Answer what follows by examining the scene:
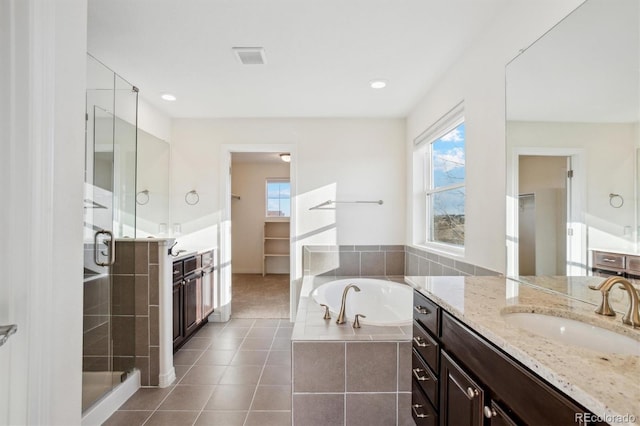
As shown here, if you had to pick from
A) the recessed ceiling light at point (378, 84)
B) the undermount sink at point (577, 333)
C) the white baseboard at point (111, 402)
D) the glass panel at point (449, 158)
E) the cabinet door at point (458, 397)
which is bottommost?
the white baseboard at point (111, 402)

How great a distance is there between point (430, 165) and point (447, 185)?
541 mm

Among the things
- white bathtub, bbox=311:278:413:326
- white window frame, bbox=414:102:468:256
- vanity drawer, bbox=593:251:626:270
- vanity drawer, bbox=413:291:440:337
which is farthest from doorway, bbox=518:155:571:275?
white bathtub, bbox=311:278:413:326

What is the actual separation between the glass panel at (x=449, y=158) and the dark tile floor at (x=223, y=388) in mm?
2164

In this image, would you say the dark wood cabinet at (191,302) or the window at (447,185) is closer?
the window at (447,185)

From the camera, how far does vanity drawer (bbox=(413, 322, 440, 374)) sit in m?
1.24

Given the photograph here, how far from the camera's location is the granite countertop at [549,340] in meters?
0.55

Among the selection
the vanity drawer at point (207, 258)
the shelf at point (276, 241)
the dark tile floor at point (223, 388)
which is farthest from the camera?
the shelf at point (276, 241)

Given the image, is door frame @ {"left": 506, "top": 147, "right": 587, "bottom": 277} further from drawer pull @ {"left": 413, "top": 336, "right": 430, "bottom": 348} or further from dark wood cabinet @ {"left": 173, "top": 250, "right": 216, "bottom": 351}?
dark wood cabinet @ {"left": 173, "top": 250, "right": 216, "bottom": 351}

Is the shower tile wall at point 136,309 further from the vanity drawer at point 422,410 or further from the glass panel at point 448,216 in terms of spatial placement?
the glass panel at point 448,216

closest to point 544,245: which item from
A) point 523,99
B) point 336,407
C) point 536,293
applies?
point 536,293

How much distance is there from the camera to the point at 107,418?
74.3 inches

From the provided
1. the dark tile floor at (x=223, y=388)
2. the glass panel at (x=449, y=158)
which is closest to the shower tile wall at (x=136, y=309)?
the dark tile floor at (x=223, y=388)

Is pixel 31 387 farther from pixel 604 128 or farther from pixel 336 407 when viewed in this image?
pixel 604 128

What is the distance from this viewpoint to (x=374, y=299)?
3121 mm
